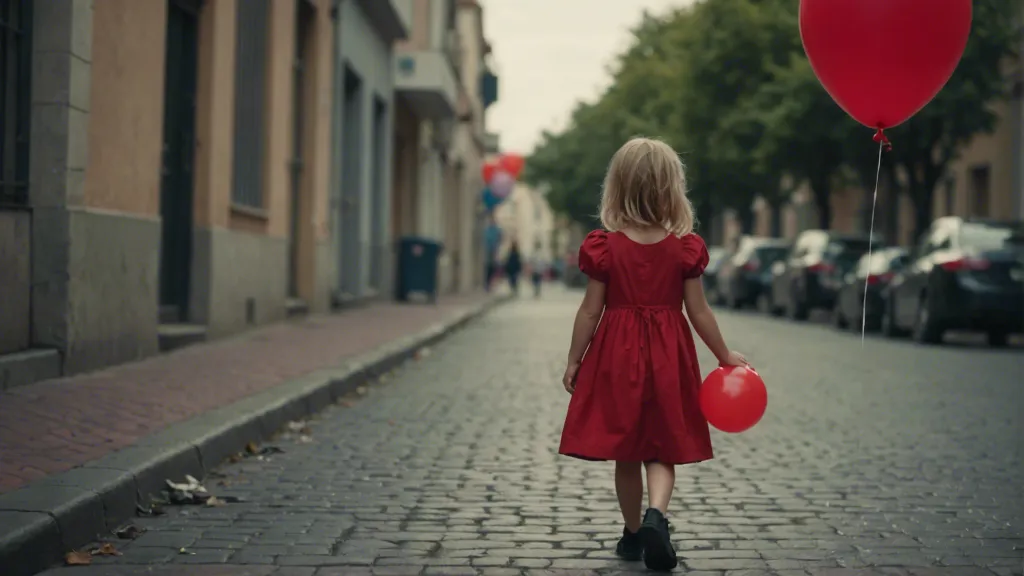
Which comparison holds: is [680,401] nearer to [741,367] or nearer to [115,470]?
[741,367]

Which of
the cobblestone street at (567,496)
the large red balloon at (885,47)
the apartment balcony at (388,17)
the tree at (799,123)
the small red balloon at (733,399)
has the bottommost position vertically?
the cobblestone street at (567,496)

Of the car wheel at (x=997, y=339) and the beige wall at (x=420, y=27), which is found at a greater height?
the beige wall at (x=420, y=27)

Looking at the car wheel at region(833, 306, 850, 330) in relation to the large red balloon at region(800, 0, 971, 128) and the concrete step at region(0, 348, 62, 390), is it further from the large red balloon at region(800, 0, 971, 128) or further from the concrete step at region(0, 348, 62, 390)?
the large red balloon at region(800, 0, 971, 128)

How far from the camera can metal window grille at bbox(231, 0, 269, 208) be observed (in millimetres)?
14461

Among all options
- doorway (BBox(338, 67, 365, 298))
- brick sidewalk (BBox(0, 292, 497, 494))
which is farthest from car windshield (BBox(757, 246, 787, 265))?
brick sidewalk (BBox(0, 292, 497, 494))

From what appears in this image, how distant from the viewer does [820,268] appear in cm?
2398

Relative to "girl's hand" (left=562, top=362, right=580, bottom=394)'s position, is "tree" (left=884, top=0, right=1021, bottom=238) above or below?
above

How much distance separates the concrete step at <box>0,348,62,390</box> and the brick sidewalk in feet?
0.23

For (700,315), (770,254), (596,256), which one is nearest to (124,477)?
(596,256)

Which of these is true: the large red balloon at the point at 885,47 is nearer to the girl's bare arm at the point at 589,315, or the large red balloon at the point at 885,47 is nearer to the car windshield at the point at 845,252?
the girl's bare arm at the point at 589,315

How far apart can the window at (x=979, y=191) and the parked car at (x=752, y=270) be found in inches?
222

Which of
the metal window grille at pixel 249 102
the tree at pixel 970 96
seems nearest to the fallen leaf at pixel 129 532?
the metal window grille at pixel 249 102

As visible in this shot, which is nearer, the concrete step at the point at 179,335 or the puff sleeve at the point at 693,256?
the puff sleeve at the point at 693,256

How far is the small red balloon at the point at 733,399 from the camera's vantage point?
4688mm
